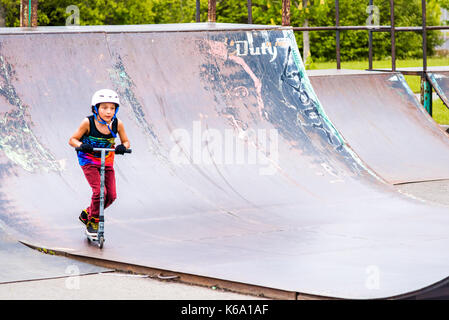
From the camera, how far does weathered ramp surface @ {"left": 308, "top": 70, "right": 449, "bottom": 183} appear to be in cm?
1094

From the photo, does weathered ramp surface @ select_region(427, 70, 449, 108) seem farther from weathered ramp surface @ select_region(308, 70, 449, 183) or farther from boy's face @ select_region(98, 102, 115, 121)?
boy's face @ select_region(98, 102, 115, 121)

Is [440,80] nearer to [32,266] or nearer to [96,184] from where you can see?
[96,184]

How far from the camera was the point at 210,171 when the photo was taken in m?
8.62

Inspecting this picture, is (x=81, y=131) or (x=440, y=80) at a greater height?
(x=440, y=80)

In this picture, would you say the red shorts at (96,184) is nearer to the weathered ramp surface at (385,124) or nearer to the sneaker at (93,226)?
the sneaker at (93,226)

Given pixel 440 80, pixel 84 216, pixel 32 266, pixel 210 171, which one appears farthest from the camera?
pixel 440 80

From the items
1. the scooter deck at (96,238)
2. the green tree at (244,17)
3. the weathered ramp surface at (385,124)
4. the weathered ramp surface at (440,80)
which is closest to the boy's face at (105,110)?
the scooter deck at (96,238)

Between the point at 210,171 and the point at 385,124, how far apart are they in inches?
159

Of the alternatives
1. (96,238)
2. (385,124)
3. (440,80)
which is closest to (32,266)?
(96,238)

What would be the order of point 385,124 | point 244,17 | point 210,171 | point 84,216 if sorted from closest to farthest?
1. point 84,216
2. point 210,171
3. point 385,124
4. point 244,17

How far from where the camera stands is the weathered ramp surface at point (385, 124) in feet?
35.9

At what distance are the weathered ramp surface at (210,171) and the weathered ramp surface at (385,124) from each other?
55.0 inches

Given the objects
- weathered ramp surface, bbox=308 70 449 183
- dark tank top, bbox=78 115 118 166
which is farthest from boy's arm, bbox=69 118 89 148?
weathered ramp surface, bbox=308 70 449 183
